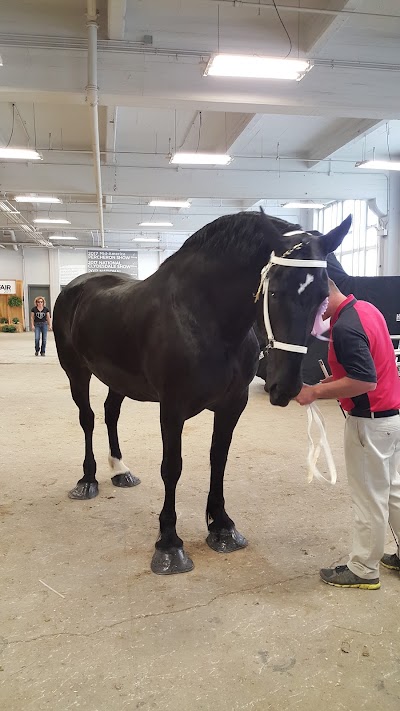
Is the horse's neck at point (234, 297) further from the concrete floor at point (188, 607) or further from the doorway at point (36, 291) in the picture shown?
the doorway at point (36, 291)

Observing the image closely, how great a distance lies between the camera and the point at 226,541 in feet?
8.96

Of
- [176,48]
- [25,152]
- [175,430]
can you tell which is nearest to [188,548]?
[175,430]

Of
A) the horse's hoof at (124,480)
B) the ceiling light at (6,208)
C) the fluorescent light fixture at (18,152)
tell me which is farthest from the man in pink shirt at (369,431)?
the ceiling light at (6,208)

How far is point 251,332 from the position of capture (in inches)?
103

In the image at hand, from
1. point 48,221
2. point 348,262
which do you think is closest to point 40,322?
point 48,221

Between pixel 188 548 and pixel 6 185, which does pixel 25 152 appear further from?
pixel 188 548

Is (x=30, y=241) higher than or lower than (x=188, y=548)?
higher

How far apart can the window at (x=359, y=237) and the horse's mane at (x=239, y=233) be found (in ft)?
40.0

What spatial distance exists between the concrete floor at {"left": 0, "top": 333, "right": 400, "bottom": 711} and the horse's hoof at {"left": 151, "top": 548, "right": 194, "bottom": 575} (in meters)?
0.05

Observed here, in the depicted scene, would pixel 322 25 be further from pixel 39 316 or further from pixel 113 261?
pixel 113 261

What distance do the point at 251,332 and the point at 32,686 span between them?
1.81m

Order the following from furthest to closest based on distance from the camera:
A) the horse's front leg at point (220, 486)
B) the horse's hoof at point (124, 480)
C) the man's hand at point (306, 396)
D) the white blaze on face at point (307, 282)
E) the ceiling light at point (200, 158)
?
the ceiling light at point (200, 158) < the horse's hoof at point (124, 480) < the horse's front leg at point (220, 486) < the man's hand at point (306, 396) < the white blaze on face at point (307, 282)

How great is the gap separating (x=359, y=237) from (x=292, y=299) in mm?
14502

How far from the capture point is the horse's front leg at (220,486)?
106 inches
